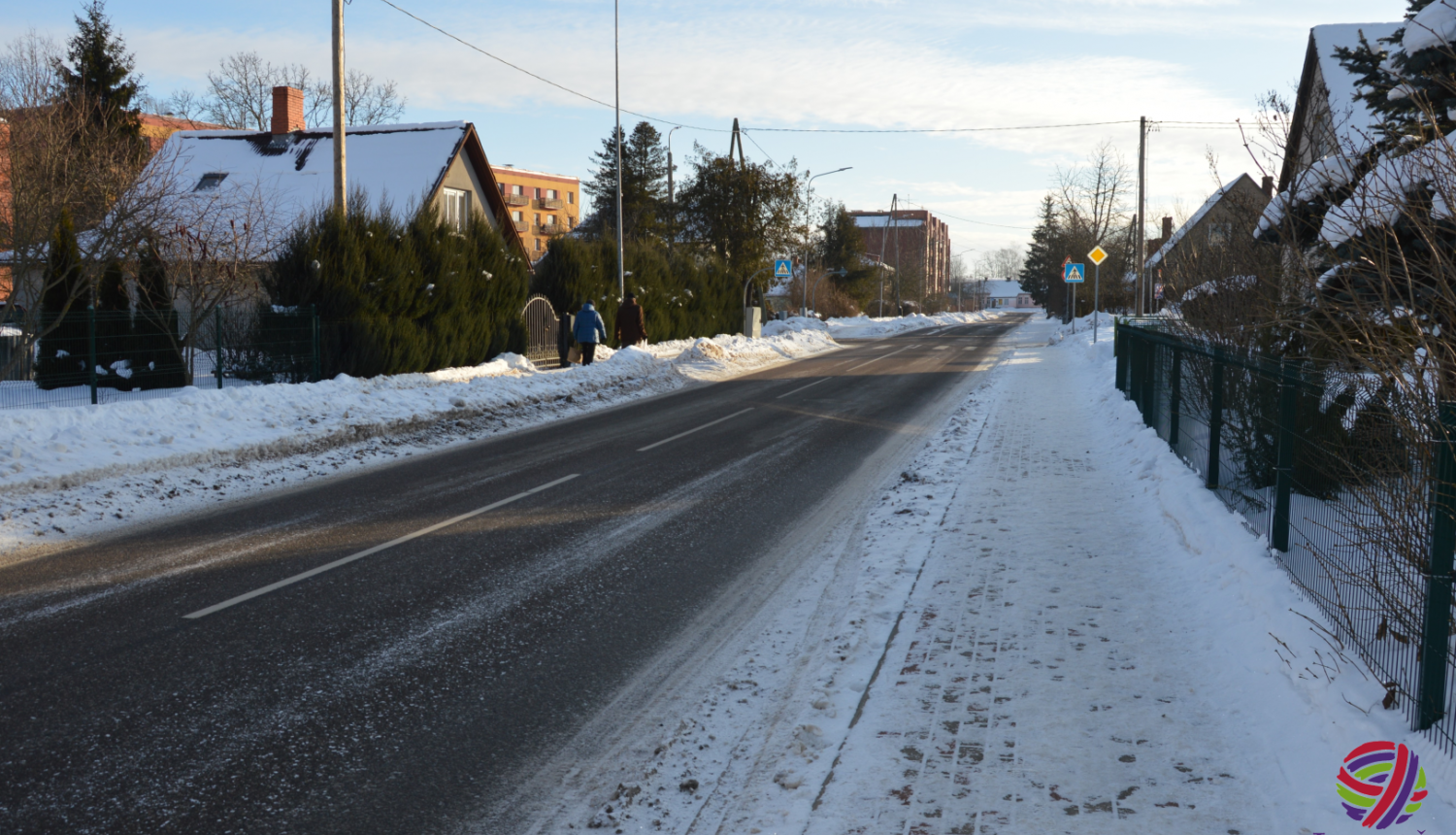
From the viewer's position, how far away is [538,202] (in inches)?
4402

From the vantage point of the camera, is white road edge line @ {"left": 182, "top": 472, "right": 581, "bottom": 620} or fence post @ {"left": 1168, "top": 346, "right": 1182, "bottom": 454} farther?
fence post @ {"left": 1168, "top": 346, "right": 1182, "bottom": 454}

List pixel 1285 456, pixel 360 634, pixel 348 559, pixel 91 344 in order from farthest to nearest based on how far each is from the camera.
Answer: pixel 91 344 → pixel 348 559 → pixel 1285 456 → pixel 360 634

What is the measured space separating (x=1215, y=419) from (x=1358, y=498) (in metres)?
3.26

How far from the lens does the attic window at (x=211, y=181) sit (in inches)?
1188

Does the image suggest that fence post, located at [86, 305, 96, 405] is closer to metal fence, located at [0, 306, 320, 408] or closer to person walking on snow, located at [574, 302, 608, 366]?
metal fence, located at [0, 306, 320, 408]

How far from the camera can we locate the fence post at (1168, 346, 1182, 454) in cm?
998

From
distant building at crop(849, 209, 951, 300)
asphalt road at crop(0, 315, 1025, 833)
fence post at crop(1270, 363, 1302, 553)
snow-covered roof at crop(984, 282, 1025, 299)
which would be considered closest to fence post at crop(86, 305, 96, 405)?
asphalt road at crop(0, 315, 1025, 833)

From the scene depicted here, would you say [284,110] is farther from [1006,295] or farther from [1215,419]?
[1006,295]

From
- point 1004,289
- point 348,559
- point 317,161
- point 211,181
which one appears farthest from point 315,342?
point 1004,289

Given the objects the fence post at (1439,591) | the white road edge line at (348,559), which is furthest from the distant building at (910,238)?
the fence post at (1439,591)

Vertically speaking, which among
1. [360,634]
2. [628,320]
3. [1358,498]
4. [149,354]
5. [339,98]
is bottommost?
[360,634]

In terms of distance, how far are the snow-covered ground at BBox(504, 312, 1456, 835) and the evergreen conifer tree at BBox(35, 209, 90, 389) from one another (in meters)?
13.8

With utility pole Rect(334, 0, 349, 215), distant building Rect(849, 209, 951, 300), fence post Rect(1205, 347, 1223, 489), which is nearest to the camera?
fence post Rect(1205, 347, 1223, 489)
